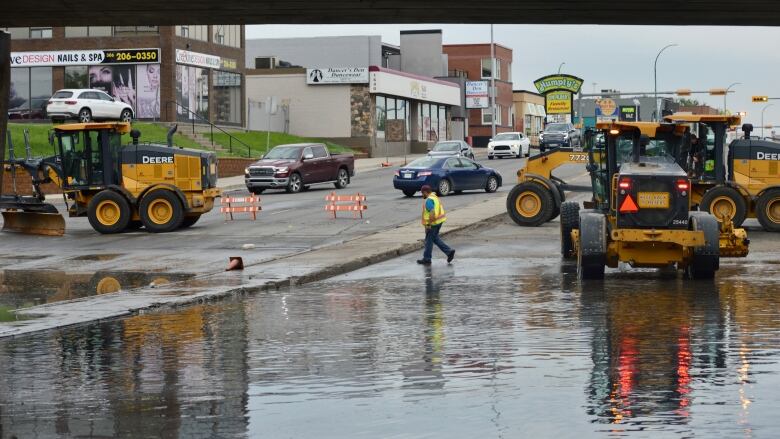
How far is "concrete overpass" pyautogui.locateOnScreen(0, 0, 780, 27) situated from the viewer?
75.3 ft

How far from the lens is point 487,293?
64.8 feet

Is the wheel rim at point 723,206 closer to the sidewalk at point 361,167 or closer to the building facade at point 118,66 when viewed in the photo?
the sidewalk at point 361,167

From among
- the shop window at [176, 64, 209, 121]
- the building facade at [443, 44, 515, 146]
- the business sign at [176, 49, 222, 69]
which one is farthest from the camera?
the building facade at [443, 44, 515, 146]

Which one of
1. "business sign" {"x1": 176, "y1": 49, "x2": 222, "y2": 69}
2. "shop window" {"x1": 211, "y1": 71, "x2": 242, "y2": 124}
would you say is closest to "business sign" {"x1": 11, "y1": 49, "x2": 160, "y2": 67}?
"business sign" {"x1": 176, "y1": 49, "x2": 222, "y2": 69}

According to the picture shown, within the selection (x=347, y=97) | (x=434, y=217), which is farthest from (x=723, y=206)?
(x=347, y=97)

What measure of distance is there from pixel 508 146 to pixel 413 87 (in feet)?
60.6

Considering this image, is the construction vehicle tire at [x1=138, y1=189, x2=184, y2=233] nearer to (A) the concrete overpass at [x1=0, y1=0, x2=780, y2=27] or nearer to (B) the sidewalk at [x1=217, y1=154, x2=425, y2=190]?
(A) the concrete overpass at [x1=0, y1=0, x2=780, y2=27]

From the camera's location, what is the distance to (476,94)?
10875cm

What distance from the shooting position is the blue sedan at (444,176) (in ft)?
147

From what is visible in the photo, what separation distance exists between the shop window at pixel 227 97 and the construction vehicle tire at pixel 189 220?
128 feet

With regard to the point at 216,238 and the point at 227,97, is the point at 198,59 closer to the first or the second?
the point at 227,97

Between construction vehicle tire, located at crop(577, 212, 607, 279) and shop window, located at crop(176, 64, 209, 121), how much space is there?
5136 cm

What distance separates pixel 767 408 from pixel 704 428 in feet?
3.38

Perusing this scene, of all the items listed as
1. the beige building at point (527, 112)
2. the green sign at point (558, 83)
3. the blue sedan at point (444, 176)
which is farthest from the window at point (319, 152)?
the beige building at point (527, 112)
